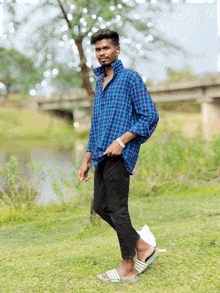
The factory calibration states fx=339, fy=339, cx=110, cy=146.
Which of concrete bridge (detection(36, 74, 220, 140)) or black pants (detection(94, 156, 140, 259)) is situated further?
concrete bridge (detection(36, 74, 220, 140))

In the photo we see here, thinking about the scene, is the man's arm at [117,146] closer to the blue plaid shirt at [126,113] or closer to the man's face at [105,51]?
the blue plaid shirt at [126,113]

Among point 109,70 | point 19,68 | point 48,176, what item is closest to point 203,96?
point 48,176

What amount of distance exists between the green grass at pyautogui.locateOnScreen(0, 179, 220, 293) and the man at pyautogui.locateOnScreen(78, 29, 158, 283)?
24 centimetres

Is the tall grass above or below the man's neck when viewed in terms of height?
below

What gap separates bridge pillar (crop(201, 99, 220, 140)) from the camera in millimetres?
20484

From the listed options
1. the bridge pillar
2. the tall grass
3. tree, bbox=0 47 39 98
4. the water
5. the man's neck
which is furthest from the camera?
the bridge pillar

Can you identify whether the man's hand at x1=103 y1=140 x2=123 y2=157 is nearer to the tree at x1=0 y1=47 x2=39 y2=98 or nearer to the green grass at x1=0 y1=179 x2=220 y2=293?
the green grass at x1=0 y1=179 x2=220 y2=293

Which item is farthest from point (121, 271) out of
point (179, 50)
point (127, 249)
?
point (179, 50)

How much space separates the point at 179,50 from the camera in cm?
622

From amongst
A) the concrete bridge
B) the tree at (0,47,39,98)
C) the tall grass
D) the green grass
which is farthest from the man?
the concrete bridge

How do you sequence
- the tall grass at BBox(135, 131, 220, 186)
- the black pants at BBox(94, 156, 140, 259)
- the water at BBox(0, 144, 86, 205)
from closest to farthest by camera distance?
1. the black pants at BBox(94, 156, 140, 259)
2. the water at BBox(0, 144, 86, 205)
3. the tall grass at BBox(135, 131, 220, 186)

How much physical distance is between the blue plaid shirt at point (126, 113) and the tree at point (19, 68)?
3.79m

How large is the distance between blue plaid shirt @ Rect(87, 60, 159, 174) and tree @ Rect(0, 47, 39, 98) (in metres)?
3.79

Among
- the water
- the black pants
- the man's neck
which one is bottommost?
the water
